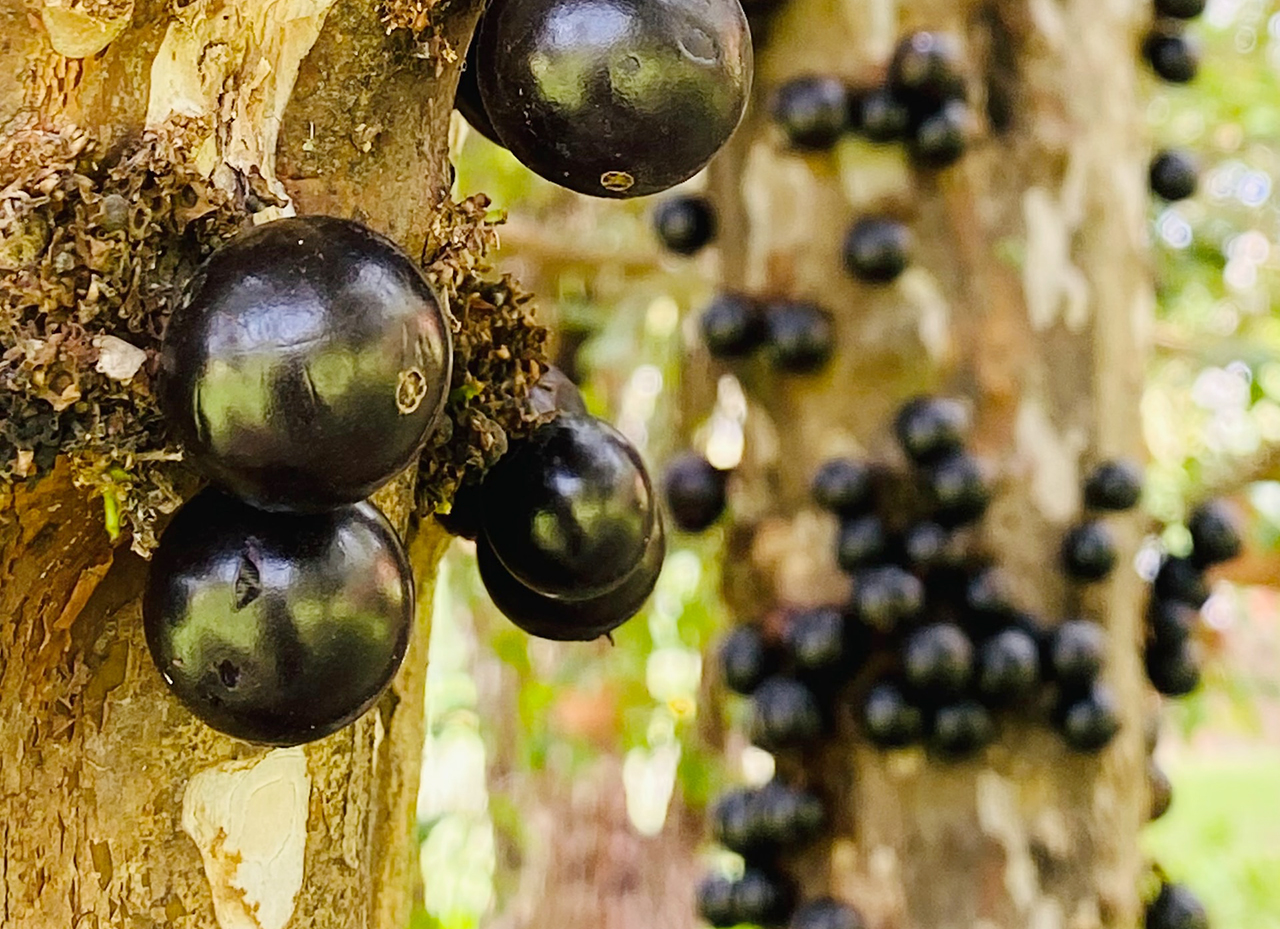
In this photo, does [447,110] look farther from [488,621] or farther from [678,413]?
[488,621]

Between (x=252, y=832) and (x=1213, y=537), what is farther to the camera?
(x=1213, y=537)

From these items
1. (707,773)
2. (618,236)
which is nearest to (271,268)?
(707,773)

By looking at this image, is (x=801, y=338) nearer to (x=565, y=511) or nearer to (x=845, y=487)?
(x=845, y=487)

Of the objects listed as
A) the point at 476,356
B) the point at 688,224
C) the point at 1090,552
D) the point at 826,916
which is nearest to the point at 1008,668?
the point at 1090,552

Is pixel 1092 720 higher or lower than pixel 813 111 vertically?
lower

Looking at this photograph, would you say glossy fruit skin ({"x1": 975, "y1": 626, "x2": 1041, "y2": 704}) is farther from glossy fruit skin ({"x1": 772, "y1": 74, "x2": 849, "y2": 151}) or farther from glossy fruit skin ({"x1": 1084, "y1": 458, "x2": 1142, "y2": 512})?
glossy fruit skin ({"x1": 772, "y1": 74, "x2": 849, "y2": 151})
